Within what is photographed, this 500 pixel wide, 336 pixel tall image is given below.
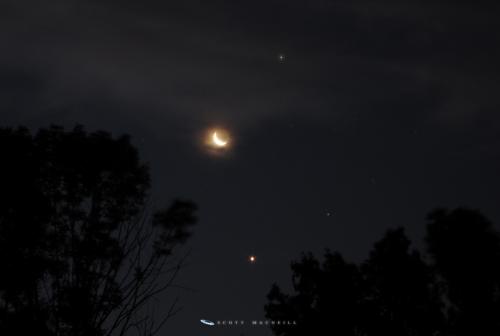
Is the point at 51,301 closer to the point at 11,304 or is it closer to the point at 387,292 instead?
the point at 11,304

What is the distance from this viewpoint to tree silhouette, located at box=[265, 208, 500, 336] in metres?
26.2

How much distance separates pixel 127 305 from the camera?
8.64 metres

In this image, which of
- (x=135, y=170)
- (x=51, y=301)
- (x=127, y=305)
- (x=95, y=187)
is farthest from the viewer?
(x=135, y=170)

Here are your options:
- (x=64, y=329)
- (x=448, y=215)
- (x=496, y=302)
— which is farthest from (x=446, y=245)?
(x=64, y=329)

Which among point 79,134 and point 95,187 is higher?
point 79,134

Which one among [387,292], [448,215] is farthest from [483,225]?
[387,292]

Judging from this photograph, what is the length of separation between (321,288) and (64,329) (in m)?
21.3

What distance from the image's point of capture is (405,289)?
2861 cm

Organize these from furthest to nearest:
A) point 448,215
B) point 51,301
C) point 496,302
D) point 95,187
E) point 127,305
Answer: point 448,215
point 496,302
point 95,187
point 51,301
point 127,305

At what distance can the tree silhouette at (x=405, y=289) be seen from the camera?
85.9 ft

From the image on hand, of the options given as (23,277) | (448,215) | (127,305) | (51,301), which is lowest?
(127,305)

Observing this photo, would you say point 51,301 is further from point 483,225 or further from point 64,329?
point 483,225

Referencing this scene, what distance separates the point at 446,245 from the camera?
27016 mm

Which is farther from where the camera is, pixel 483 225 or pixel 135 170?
pixel 483 225
